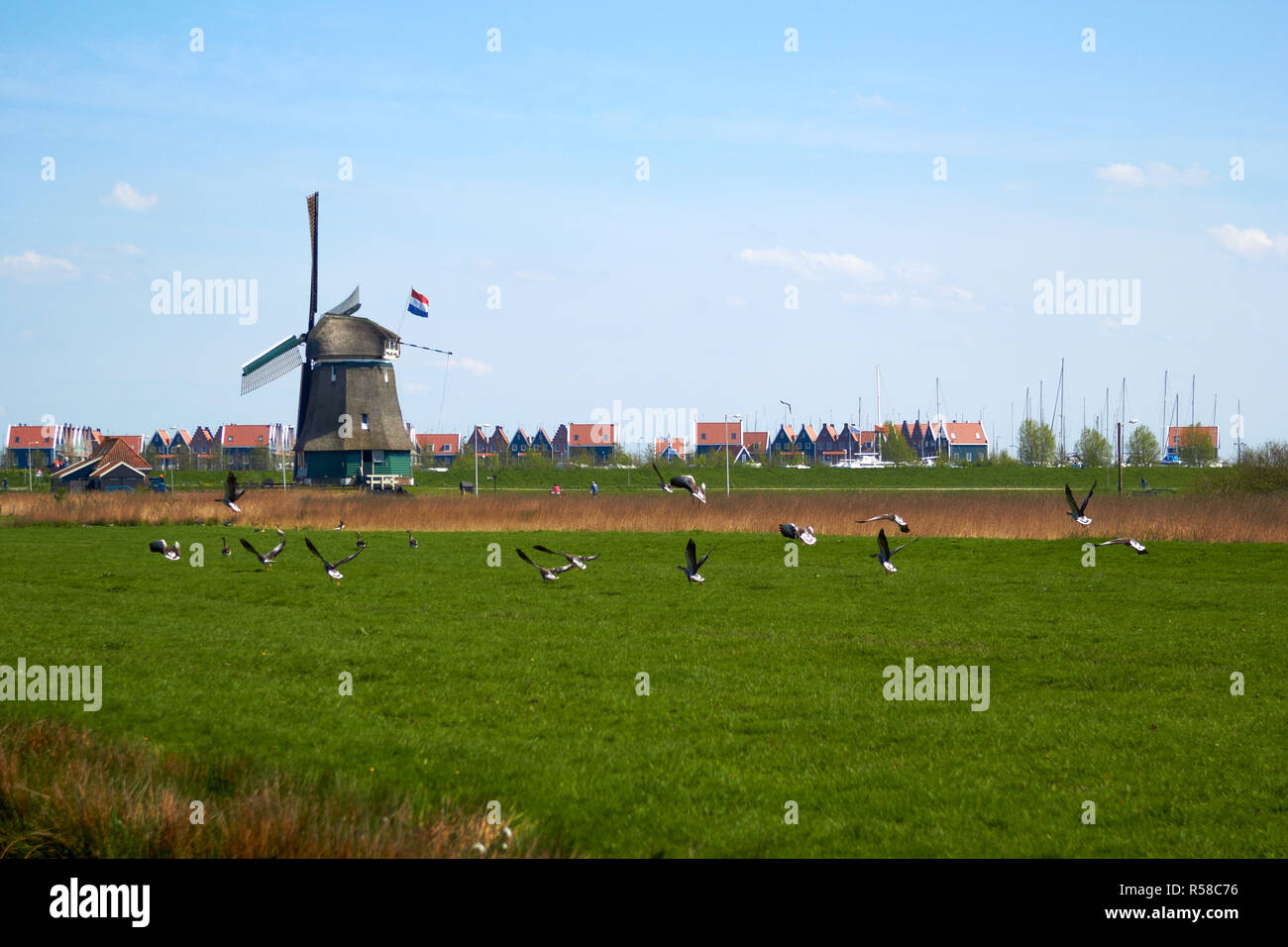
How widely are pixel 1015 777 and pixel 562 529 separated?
33.7m

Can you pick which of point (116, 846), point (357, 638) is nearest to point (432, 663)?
point (357, 638)

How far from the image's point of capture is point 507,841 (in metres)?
9.17

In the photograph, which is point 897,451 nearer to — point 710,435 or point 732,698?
point 710,435

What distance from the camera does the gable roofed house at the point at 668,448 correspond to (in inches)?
6713

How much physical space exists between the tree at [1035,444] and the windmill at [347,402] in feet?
278

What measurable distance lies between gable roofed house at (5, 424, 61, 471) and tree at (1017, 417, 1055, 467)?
13639cm

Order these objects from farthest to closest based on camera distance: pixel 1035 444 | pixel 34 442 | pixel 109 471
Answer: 1. pixel 34 442
2. pixel 1035 444
3. pixel 109 471

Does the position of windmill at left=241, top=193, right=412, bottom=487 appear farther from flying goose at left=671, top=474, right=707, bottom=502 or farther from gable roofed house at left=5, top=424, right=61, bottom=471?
gable roofed house at left=5, top=424, right=61, bottom=471

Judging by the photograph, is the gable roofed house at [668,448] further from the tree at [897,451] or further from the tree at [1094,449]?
the tree at [1094,449]

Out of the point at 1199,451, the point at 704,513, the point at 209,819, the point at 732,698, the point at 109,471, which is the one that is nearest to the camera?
the point at 209,819

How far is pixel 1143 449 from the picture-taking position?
12569 cm

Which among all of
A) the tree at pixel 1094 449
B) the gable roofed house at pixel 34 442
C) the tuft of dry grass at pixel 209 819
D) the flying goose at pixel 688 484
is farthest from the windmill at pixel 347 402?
the gable roofed house at pixel 34 442

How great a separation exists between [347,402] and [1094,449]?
87317 millimetres

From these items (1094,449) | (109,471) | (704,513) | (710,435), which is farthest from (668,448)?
(704,513)
